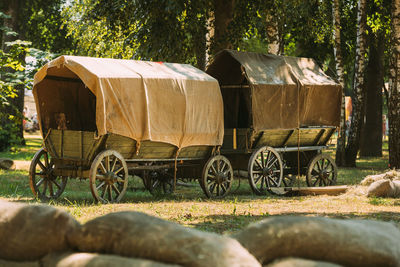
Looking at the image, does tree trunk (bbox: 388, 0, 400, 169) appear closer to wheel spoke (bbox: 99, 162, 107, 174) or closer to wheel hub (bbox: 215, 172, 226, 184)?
wheel hub (bbox: 215, 172, 226, 184)

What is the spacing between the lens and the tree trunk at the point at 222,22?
18.1 m

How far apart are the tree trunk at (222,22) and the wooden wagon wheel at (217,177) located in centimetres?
575

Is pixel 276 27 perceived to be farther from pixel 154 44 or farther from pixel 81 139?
pixel 81 139

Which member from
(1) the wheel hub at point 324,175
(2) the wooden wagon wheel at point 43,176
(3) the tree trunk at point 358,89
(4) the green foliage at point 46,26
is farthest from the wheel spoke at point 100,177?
(4) the green foliage at point 46,26

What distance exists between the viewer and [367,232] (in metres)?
4.48

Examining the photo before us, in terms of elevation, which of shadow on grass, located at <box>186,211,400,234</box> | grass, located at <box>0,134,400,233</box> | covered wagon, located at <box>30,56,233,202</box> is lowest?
grass, located at <box>0,134,400,233</box>

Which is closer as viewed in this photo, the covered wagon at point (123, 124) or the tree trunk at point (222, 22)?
the covered wagon at point (123, 124)

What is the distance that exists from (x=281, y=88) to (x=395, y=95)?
431 cm

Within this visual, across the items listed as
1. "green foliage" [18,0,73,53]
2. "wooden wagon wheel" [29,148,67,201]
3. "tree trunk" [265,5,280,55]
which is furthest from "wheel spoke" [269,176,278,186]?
"green foliage" [18,0,73,53]

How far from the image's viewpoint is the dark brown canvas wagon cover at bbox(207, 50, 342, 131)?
13469mm

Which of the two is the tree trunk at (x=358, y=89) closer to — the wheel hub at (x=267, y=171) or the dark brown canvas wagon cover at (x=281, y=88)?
the dark brown canvas wagon cover at (x=281, y=88)

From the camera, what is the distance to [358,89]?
69.2ft

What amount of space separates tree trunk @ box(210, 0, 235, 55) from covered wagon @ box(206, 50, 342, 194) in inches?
127

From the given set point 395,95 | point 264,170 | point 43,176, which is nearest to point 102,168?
point 43,176
